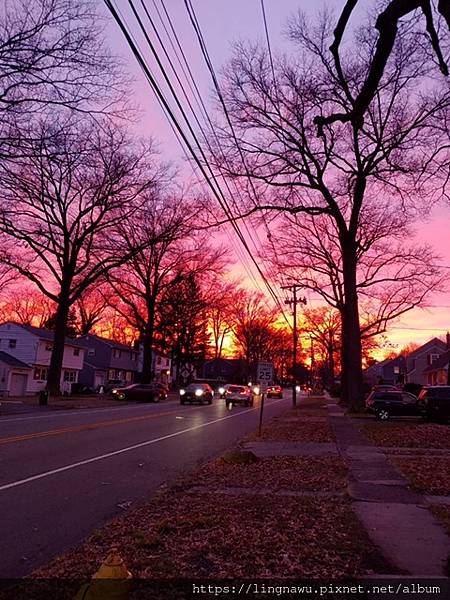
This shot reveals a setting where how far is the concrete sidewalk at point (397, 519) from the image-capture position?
5.29 m

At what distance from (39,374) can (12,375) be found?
612 cm

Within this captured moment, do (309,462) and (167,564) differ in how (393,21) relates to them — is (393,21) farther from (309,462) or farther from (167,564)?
(309,462)

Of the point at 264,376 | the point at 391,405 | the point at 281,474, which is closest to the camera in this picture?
the point at 281,474

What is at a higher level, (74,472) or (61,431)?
(61,431)

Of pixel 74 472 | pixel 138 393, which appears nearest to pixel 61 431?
pixel 74 472

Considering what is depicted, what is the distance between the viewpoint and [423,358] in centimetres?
8894

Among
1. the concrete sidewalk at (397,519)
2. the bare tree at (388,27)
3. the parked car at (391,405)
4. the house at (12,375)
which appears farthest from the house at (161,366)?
the bare tree at (388,27)

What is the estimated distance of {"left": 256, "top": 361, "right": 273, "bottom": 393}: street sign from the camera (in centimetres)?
1934

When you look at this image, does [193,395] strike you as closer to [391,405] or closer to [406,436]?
[391,405]

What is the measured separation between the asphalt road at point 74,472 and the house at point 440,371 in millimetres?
49366

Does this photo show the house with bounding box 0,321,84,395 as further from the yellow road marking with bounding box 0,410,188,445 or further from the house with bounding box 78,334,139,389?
the yellow road marking with bounding box 0,410,188,445

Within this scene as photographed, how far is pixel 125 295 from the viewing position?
183ft

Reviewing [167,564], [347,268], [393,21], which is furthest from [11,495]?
[347,268]

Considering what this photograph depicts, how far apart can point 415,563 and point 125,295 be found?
51798mm
